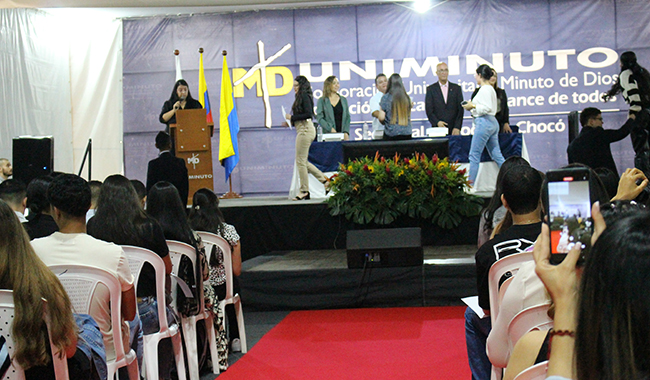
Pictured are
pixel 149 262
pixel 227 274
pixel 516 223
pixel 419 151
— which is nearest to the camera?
pixel 516 223

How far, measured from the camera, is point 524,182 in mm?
2322

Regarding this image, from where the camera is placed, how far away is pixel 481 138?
7.18 metres

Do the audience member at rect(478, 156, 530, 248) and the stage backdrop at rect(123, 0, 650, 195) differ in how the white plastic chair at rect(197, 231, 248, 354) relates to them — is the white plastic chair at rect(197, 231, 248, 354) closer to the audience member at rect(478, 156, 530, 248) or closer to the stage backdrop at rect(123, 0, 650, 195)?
the audience member at rect(478, 156, 530, 248)

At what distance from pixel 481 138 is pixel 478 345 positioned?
489 cm

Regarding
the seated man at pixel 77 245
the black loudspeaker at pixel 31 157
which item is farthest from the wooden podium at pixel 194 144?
the seated man at pixel 77 245

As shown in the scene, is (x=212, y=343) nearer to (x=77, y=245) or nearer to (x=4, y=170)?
(x=77, y=245)

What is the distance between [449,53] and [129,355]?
27.4 feet

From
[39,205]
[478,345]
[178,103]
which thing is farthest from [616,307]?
[178,103]

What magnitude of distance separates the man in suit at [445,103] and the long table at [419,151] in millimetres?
Answer: 472

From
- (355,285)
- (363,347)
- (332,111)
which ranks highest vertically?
(332,111)

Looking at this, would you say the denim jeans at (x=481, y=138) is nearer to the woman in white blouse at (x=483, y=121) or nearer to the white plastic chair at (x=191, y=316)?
the woman in white blouse at (x=483, y=121)

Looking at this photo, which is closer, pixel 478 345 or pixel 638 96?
pixel 478 345

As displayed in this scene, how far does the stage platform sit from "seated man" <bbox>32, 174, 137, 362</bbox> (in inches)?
117

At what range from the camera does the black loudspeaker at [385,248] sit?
5.17m
